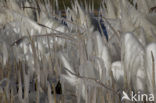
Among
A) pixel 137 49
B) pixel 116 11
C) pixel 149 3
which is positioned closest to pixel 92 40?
pixel 137 49

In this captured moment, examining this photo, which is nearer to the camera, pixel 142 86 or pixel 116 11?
pixel 142 86

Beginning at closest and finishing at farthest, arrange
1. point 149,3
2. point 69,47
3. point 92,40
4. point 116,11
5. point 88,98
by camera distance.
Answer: point 88,98 < point 92,40 < point 69,47 < point 149,3 < point 116,11

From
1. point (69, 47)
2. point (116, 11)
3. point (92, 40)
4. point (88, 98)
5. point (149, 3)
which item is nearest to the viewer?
point (88, 98)

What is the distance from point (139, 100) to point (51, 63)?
0.90 feet

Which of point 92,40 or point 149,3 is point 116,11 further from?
point 92,40

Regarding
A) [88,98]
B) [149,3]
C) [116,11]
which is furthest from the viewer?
[116,11]

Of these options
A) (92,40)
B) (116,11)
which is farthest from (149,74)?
(116,11)

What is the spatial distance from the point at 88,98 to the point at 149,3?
0.52 m

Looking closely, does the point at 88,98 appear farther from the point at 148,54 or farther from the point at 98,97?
the point at 148,54

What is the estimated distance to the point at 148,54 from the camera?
47 cm

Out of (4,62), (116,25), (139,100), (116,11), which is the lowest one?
(139,100)

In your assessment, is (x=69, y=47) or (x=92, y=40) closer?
(x=92, y=40)

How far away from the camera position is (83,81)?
461 mm

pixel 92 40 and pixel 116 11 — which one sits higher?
pixel 116 11
